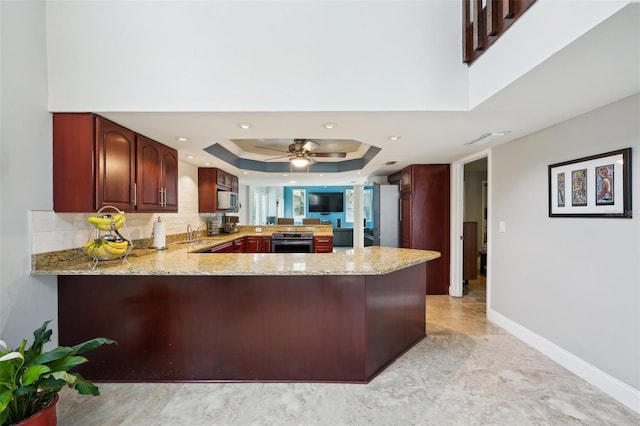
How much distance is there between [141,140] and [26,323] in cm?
163

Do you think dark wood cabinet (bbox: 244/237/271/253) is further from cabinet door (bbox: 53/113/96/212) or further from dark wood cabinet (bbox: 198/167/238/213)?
cabinet door (bbox: 53/113/96/212)

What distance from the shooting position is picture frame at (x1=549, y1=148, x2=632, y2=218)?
1.92 meters

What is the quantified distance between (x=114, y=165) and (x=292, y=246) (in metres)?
3.22

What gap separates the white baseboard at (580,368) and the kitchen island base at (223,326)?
5.39 feet

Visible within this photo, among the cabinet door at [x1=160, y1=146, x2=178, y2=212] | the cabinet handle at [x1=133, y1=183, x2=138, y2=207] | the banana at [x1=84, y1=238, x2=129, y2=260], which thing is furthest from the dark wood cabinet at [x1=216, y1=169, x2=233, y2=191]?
the banana at [x1=84, y1=238, x2=129, y2=260]

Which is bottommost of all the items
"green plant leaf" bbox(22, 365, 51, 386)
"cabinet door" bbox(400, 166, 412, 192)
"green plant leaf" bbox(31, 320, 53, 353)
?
"green plant leaf" bbox(22, 365, 51, 386)

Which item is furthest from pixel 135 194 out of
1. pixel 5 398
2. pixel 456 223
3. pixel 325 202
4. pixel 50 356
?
pixel 325 202

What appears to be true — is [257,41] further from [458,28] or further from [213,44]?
[458,28]

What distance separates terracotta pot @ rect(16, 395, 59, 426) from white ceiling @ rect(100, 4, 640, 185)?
1891 millimetres

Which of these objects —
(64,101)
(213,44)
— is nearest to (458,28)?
(213,44)

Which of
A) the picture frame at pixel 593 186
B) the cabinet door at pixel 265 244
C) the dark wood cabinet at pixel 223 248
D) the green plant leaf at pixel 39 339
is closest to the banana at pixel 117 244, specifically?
the green plant leaf at pixel 39 339

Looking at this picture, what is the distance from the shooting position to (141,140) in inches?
104

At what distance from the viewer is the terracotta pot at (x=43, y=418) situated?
4.58 ft

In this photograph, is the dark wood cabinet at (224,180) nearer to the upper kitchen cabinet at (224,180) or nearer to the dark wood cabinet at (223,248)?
the upper kitchen cabinet at (224,180)
